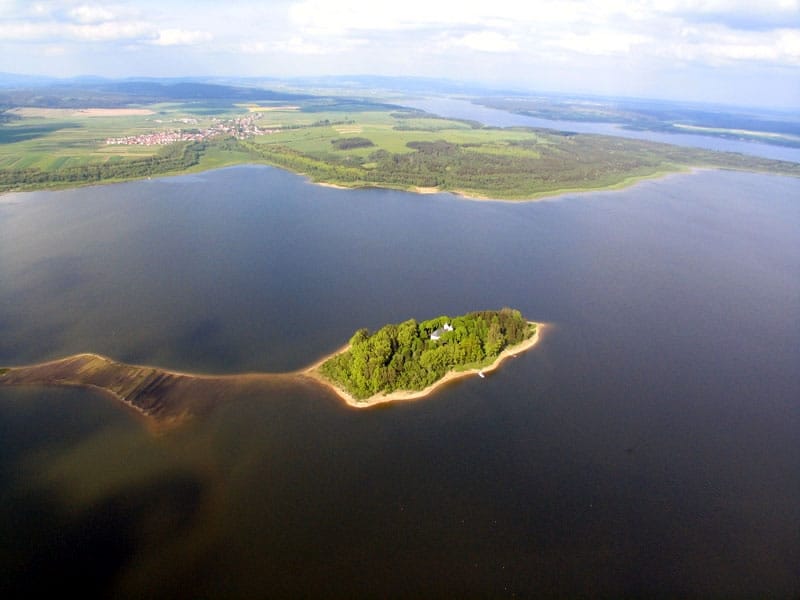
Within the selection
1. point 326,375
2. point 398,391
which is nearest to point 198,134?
point 326,375

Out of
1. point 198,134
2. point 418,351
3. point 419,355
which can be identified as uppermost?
point 198,134

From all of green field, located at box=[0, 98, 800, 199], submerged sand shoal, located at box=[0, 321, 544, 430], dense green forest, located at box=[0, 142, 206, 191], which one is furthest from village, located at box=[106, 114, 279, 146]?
submerged sand shoal, located at box=[0, 321, 544, 430]

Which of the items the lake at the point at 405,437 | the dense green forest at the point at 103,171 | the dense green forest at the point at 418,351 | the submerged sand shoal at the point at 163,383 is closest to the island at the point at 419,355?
the dense green forest at the point at 418,351

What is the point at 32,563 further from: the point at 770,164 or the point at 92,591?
the point at 770,164

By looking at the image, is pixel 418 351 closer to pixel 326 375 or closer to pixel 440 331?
pixel 440 331

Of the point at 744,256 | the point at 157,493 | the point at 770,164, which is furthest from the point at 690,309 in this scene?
the point at 770,164
